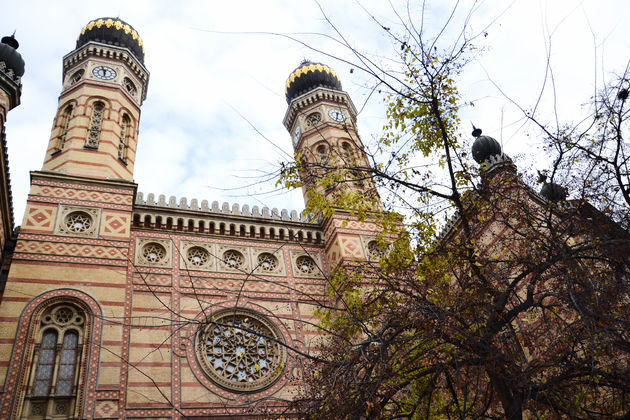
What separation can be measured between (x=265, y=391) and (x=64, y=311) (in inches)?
168

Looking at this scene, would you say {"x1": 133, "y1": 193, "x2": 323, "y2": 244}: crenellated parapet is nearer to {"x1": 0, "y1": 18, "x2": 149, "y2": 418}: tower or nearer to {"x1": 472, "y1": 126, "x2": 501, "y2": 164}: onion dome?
{"x1": 0, "y1": 18, "x2": 149, "y2": 418}: tower

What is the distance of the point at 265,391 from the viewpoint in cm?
1007

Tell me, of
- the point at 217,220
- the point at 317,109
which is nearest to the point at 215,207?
the point at 217,220

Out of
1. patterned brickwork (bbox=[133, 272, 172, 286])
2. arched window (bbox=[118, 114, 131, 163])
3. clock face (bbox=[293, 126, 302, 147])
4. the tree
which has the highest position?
clock face (bbox=[293, 126, 302, 147])

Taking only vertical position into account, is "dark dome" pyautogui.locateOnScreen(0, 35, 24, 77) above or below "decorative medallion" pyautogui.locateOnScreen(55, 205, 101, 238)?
above

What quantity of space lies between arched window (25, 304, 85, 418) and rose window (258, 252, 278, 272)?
4.30 metres

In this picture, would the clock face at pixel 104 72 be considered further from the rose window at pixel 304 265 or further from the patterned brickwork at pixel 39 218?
the rose window at pixel 304 265

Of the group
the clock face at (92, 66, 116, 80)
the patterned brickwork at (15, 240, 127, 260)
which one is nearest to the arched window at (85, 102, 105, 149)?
the clock face at (92, 66, 116, 80)

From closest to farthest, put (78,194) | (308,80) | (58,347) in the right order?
(58,347) → (78,194) → (308,80)

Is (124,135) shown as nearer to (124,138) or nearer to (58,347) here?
(124,138)

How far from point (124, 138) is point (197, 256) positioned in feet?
13.5

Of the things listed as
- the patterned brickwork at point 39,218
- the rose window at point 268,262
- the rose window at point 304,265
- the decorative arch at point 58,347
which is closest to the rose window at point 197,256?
the rose window at point 268,262

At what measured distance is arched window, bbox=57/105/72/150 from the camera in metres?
12.6

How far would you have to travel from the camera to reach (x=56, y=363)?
29.0 feet
